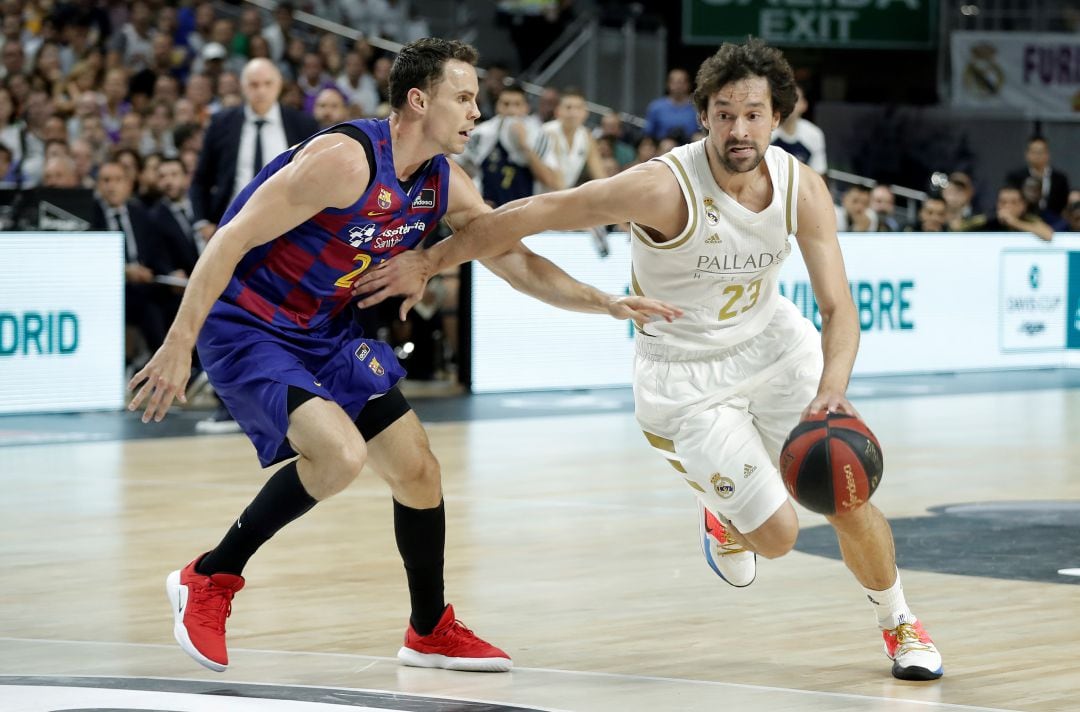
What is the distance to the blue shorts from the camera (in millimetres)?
4930

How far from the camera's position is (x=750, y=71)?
16.3 ft

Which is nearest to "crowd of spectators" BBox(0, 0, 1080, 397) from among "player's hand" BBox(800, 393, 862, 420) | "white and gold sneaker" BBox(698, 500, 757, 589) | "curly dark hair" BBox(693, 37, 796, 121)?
"white and gold sneaker" BBox(698, 500, 757, 589)

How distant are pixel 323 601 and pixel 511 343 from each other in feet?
22.1

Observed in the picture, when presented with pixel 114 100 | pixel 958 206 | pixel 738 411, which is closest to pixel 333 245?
pixel 738 411

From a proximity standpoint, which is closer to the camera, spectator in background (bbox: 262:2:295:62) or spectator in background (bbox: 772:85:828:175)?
spectator in background (bbox: 772:85:828:175)

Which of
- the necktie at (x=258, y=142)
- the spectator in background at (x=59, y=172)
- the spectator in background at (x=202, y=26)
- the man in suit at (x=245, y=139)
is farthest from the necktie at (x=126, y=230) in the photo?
the spectator in background at (x=202, y=26)

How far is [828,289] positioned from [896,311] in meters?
9.16

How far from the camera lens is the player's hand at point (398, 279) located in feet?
16.8

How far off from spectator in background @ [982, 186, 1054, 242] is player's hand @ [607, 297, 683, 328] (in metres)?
10.4

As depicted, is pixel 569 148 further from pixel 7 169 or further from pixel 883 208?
pixel 7 169

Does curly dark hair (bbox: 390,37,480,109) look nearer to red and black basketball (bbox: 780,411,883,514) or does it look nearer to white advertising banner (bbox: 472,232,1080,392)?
red and black basketball (bbox: 780,411,883,514)

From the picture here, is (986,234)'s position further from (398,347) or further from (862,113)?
(862,113)

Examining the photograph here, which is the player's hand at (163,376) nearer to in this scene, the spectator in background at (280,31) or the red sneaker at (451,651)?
the red sneaker at (451,651)

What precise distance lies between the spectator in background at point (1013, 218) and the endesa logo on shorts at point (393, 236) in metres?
10.5
